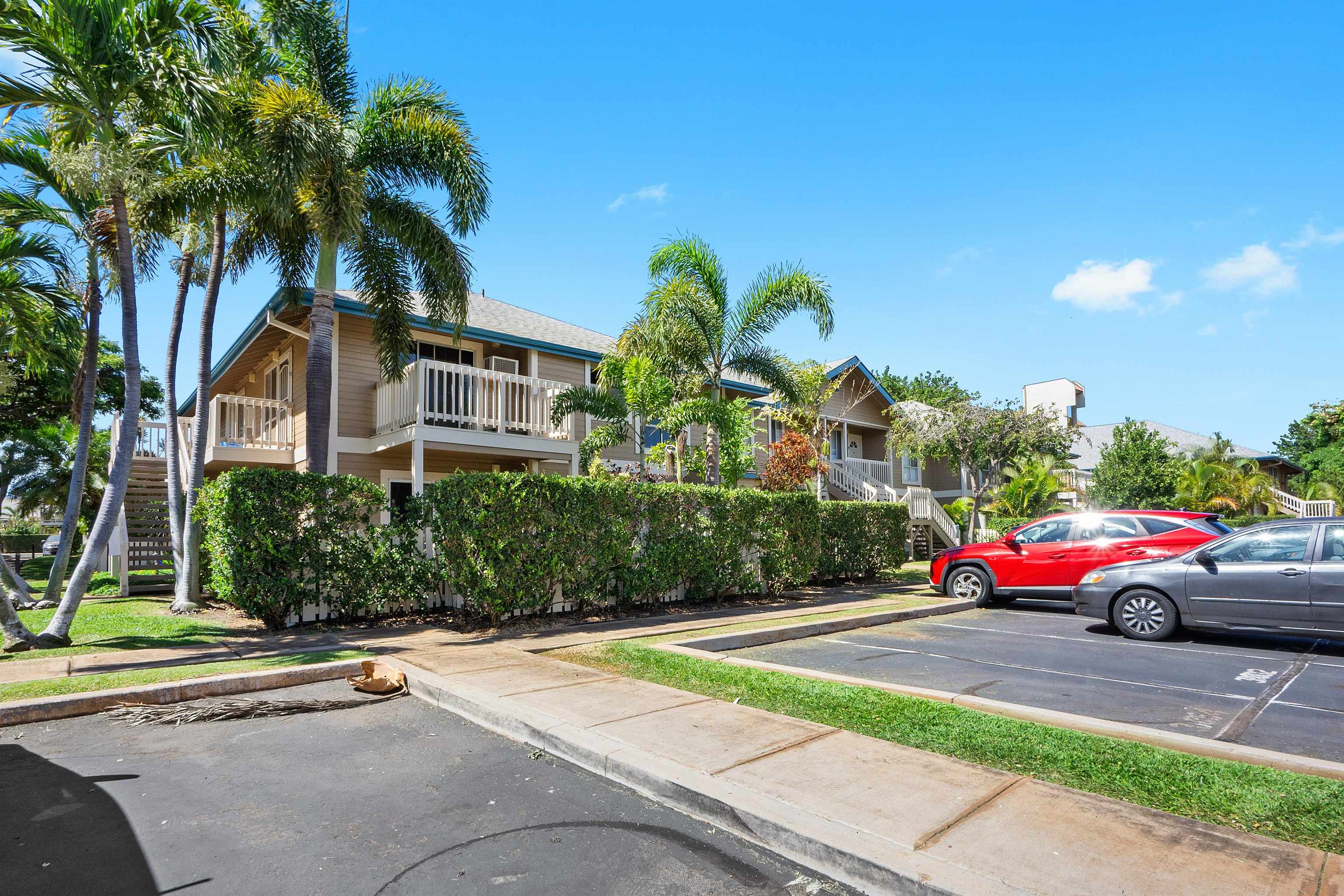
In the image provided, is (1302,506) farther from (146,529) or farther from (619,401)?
(146,529)

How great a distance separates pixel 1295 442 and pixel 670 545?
7359 cm

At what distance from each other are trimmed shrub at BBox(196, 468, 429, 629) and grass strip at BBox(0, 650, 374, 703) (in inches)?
78.7

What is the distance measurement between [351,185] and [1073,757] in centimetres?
1165

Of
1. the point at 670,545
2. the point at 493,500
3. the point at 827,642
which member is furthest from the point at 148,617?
the point at 827,642

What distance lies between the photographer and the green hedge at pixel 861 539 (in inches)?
629

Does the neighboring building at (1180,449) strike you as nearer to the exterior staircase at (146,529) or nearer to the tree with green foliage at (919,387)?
the tree with green foliage at (919,387)

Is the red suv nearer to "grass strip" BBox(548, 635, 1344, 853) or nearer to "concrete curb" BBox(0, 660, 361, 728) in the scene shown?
"grass strip" BBox(548, 635, 1344, 853)

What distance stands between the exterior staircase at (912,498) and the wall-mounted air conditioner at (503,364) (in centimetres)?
1170

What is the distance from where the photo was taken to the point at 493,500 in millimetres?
9898

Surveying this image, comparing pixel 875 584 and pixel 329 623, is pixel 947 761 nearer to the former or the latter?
pixel 329 623

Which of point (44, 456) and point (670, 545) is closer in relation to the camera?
point (670, 545)

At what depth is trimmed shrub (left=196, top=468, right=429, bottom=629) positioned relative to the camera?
9.52m

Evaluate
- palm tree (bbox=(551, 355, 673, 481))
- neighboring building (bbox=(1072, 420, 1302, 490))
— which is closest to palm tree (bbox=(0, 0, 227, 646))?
palm tree (bbox=(551, 355, 673, 481))

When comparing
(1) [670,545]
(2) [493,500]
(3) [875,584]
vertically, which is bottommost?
(3) [875,584]
